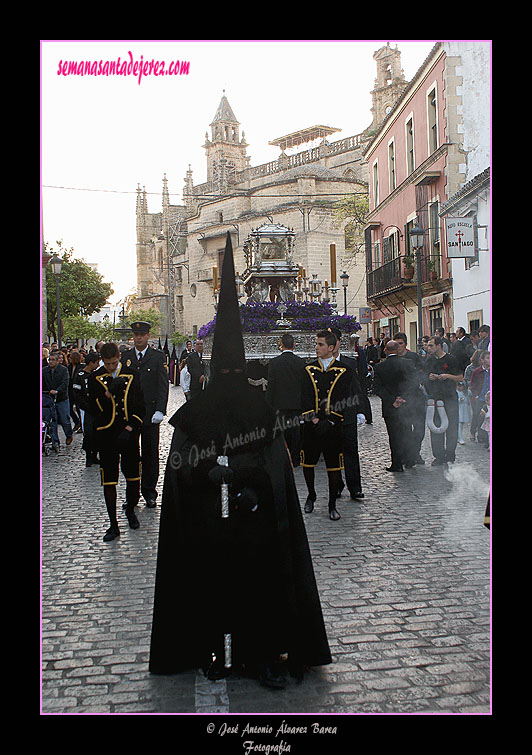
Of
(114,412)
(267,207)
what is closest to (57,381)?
(114,412)

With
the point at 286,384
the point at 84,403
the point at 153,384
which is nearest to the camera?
the point at 153,384

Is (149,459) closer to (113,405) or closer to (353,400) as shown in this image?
(113,405)

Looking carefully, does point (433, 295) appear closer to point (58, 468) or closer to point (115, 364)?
point (58, 468)

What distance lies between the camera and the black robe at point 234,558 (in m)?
3.75

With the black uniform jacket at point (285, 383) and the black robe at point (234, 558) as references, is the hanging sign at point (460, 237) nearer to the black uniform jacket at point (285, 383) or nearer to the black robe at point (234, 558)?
the black uniform jacket at point (285, 383)

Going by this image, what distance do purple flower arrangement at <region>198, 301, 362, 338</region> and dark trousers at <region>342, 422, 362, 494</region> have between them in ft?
13.2

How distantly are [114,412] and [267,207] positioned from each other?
167ft

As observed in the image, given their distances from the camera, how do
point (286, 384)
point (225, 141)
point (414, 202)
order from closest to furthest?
point (286, 384)
point (414, 202)
point (225, 141)

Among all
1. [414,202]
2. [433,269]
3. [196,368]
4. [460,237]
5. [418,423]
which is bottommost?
[418,423]

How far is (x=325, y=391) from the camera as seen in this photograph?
7754 mm

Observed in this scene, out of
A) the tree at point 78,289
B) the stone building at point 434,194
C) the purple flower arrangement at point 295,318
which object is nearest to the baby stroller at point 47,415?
the purple flower arrangement at point 295,318

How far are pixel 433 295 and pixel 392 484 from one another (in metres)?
16.3

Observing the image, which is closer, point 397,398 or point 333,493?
point 333,493
